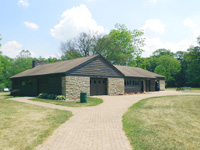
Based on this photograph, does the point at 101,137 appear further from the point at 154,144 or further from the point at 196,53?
the point at 196,53

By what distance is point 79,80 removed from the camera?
68.3 feet

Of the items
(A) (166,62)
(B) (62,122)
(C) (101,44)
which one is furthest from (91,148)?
(A) (166,62)

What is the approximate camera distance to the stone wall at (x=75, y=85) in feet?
64.1

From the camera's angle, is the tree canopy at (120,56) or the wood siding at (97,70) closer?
A: the wood siding at (97,70)

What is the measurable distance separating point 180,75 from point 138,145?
2748 inches

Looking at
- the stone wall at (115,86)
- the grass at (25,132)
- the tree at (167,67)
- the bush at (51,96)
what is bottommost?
the grass at (25,132)

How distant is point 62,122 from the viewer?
8.88 m

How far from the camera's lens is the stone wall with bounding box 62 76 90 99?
19.5 metres

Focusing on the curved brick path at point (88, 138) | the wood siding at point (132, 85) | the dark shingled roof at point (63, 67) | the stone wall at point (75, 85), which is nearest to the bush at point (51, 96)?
the stone wall at point (75, 85)

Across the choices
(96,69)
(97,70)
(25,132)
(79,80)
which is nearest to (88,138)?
(25,132)

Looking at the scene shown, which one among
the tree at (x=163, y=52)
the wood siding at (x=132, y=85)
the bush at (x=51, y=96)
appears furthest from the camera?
the tree at (x=163, y=52)

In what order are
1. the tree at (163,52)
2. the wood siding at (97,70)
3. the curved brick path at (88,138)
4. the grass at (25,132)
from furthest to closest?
1. the tree at (163,52)
2. the wood siding at (97,70)
3. the grass at (25,132)
4. the curved brick path at (88,138)

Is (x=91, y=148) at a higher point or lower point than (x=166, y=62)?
lower

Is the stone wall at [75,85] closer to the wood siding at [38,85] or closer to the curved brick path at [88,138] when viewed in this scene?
the wood siding at [38,85]
